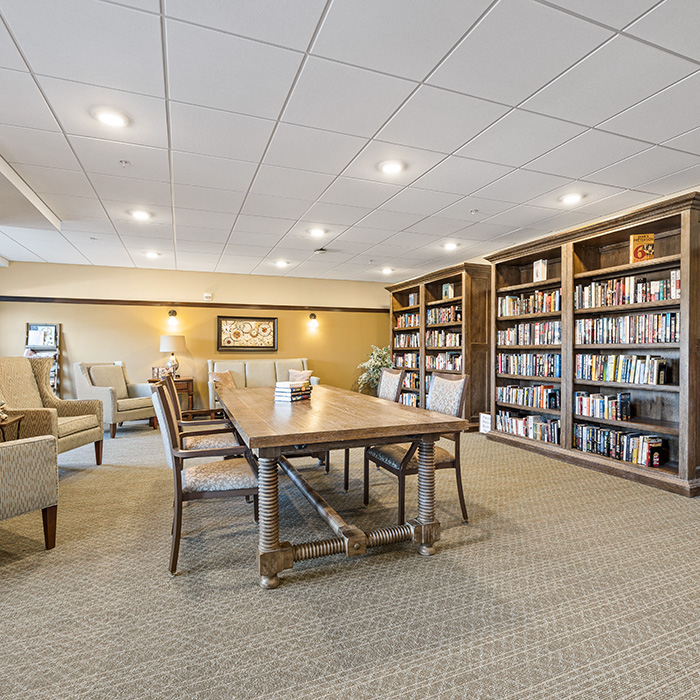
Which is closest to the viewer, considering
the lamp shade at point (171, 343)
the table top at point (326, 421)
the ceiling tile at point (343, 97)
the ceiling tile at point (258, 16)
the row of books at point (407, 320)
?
the ceiling tile at point (258, 16)

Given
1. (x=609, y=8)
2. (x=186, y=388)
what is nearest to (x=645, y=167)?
(x=609, y=8)

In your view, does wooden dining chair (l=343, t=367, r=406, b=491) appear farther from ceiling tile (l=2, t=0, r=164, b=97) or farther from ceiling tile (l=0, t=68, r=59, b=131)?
ceiling tile (l=0, t=68, r=59, b=131)

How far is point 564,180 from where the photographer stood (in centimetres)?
374

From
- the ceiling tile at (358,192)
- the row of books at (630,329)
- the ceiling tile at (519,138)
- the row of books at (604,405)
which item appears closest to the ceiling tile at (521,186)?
the ceiling tile at (519,138)

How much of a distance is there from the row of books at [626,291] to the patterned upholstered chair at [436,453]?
2048 mm

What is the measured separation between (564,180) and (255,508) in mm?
3682

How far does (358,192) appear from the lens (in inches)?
159

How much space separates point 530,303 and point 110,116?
14.9 ft

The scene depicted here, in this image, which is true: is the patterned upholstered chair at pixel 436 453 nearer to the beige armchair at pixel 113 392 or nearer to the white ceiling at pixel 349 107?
the white ceiling at pixel 349 107

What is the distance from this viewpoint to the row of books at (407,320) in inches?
289

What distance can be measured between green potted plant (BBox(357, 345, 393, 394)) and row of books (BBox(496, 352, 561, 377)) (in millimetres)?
2710

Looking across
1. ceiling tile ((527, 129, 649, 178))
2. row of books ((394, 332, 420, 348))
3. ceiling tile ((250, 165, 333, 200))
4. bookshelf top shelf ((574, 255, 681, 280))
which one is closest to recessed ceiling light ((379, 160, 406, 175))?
ceiling tile ((250, 165, 333, 200))

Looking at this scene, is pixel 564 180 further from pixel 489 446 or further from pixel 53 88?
pixel 53 88

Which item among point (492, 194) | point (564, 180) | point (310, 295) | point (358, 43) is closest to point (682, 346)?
point (564, 180)
